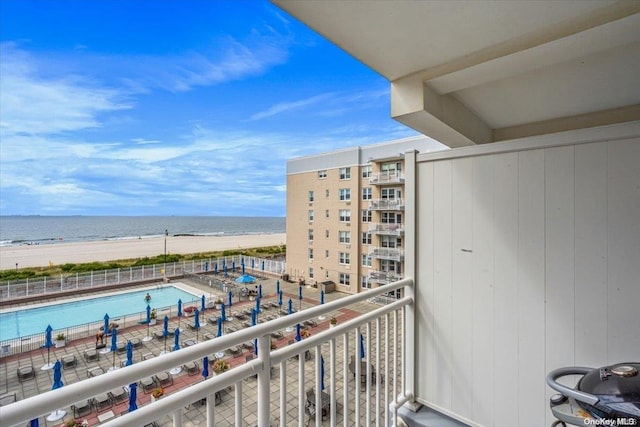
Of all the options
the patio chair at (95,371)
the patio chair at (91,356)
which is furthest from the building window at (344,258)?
the patio chair at (95,371)

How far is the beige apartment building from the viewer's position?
527 inches

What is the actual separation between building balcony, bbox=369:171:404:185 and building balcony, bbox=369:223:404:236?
1932 millimetres

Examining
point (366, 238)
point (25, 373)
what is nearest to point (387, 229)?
point (366, 238)

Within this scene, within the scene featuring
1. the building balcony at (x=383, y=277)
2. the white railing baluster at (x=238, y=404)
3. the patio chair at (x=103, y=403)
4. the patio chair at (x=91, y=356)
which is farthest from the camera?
the building balcony at (x=383, y=277)

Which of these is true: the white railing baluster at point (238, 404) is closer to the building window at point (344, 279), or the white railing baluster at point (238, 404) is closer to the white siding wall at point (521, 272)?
the white siding wall at point (521, 272)

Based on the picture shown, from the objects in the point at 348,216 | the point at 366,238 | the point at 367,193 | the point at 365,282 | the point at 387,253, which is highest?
the point at 367,193

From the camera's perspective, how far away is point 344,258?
49.7 feet

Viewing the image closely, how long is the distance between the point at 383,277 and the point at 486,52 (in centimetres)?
1289

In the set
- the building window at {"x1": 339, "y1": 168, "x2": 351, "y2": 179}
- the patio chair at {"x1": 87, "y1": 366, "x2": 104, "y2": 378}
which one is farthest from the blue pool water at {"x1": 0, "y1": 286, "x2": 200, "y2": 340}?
the building window at {"x1": 339, "y1": 168, "x2": 351, "y2": 179}

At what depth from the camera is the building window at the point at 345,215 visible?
48.9 feet

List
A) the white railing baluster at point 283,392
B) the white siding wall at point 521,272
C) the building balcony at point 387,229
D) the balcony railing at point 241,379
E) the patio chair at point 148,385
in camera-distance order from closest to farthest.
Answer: the balcony railing at point 241,379 → the white railing baluster at point 283,392 → the white siding wall at point 521,272 → the patio chair at point 148,385 → the building balcony at point 387,229

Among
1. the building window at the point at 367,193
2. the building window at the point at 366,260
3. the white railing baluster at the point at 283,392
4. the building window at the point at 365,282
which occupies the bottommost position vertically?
the building window at the point at 365,282

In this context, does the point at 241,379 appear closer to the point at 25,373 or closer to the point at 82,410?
the point at 82,410

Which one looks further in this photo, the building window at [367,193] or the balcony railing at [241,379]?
the building window at [367,193]
